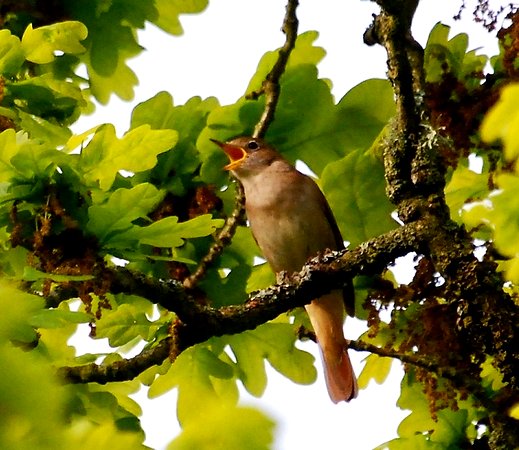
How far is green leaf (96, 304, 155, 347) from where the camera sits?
7.66 ft

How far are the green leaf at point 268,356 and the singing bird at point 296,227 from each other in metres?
0.32

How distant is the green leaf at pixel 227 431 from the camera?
0.55 meters

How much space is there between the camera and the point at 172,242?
70.2 inches

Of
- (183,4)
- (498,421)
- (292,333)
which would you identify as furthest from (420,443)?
(183,4)

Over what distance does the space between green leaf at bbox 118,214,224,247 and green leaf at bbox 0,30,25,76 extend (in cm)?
62

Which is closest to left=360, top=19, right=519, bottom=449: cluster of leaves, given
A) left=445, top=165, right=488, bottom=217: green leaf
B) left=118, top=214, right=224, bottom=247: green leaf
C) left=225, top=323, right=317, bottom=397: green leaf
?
left=445, top=165, right=488, bottom=217: green leaf

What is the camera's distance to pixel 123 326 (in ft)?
7.72

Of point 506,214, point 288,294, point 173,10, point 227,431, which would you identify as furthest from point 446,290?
point 173,10

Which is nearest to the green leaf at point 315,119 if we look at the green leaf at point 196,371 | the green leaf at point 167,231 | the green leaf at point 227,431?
the green leaf at point 196,371

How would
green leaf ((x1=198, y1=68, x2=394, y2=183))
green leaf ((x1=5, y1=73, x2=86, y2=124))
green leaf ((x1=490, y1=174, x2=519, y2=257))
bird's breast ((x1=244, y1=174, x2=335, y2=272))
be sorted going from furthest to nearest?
bird's breast ((x1=244, y1=174, x2=335, y2=272)) < green leaf ((x1=198, y1=68, x2=394, y2=183)) < green leaf ((x1=5, y1=73, x2=86, y2=124)) < green leaf ((x1=490, y1=174, x2=519, y2=257))

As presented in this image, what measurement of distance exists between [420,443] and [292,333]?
60 cm

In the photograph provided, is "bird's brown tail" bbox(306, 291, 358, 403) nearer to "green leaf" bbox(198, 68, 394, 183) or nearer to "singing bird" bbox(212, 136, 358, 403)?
"singing bird" bbox(212, 136, 358, 403)

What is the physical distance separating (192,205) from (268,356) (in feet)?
1.53

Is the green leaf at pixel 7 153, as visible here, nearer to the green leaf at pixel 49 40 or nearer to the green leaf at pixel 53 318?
the green leaf at pixel 53 318
